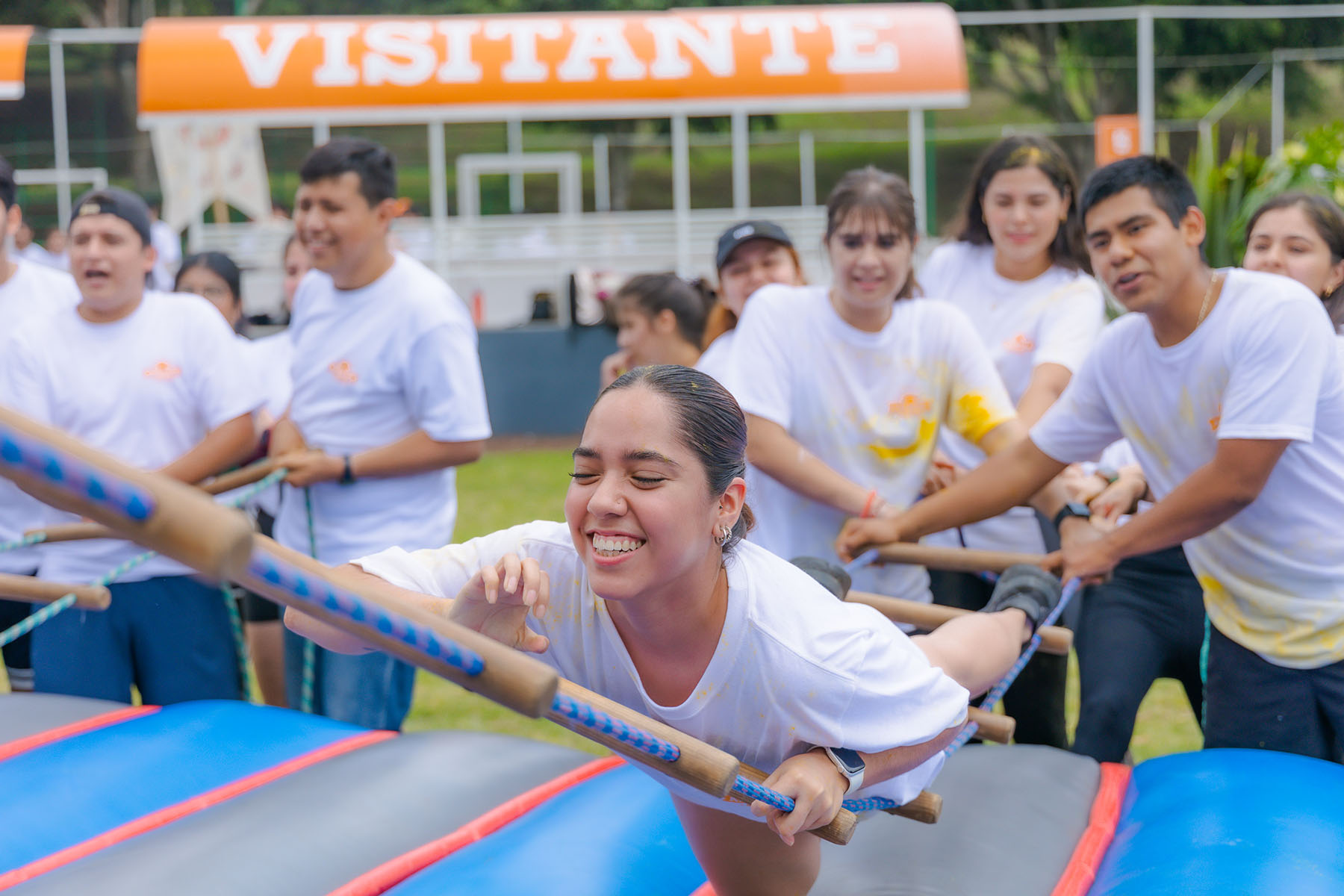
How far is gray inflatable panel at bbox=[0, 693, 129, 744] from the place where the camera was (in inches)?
127

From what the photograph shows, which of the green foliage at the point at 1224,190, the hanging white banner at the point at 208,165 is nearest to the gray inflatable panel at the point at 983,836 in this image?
the green foliage at the point at 1224,190

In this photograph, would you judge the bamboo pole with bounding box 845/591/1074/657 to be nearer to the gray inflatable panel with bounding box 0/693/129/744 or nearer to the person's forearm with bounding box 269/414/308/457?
the person's forearm with bounding box 269/414/308/457

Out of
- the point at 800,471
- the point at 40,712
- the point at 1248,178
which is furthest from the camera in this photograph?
the point at 1248,178

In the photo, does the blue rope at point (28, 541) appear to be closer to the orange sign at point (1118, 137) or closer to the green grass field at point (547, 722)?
the green grass field at point (547, 722)

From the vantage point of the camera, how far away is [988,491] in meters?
3.27

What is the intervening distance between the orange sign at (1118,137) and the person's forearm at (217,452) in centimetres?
881

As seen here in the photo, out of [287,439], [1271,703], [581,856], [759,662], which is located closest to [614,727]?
[759,662]

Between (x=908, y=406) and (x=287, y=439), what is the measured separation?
70.4 inches

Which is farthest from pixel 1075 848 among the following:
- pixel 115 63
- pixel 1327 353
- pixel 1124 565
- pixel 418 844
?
pixel 115 63

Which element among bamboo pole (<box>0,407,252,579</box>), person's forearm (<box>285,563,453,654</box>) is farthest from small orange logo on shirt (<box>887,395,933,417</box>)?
bamboo pole (<box>0,407,252,579</box>)

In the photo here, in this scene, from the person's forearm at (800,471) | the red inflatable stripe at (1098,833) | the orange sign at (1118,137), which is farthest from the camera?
the orange sign at (1118,137)

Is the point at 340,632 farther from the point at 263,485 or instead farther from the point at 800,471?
the point at 263,485

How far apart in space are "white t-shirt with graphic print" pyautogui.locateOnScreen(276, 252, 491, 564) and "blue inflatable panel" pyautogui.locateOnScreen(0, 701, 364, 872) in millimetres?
588

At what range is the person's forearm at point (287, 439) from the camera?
3787 millimetres
